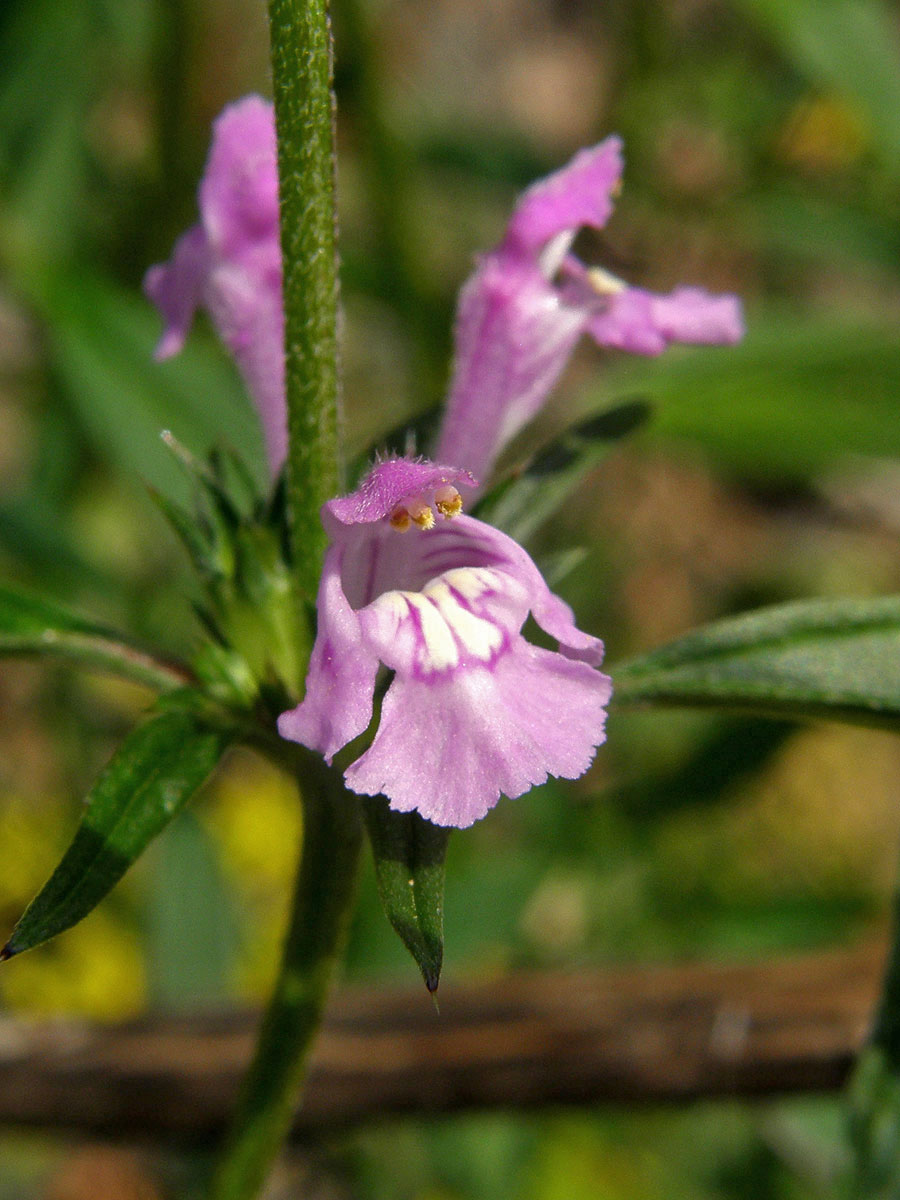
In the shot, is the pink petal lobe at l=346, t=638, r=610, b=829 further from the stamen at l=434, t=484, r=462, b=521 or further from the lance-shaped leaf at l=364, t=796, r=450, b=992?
the stamen at l=434, t=484, r=462, b=521

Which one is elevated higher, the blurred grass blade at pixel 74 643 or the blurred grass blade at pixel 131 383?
the blurred grass blade at pixel 74 643

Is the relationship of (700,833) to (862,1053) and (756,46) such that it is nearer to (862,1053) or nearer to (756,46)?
(862,1053)

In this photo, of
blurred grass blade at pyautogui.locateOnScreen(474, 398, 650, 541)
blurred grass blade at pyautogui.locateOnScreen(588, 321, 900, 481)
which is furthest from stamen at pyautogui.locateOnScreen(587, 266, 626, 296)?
blurred grass blade at pyautogui.locateOnScreen(588, 321, 900, 481)

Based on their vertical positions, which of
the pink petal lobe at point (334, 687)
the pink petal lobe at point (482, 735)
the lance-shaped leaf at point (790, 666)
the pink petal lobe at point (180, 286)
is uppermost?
the pink petal lobe at point (180, 286)

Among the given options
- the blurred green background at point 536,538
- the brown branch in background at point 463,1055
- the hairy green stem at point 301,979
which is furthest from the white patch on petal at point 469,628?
the brown branch in background at point 463,1055

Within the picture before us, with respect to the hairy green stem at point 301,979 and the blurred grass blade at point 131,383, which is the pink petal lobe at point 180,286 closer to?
the hairy green stem at point 301,979

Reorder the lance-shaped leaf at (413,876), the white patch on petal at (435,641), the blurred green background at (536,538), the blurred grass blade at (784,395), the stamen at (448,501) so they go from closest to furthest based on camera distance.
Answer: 1. the lance-shaped leaf at (413,876)
2. the white patch on petal at (435,641)
3. the stamen at (448,501)
4. the blurred grass blade at (784,395)
5. the blurred green background at (536,538)
